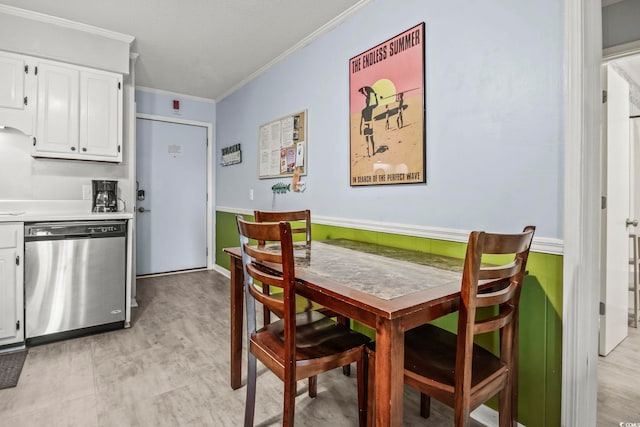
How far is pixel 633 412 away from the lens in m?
1.66

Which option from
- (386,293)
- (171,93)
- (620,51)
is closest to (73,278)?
(386,293)

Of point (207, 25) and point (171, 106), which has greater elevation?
point (207, 25)

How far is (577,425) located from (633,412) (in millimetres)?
636

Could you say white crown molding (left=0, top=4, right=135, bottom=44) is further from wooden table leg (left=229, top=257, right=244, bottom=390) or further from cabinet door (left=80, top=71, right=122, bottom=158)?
wooden table leg (left=229, top=257, right=244, bottom=390)

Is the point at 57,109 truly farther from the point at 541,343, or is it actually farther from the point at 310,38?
the point at 541,343

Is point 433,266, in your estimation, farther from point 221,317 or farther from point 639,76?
point 639,76

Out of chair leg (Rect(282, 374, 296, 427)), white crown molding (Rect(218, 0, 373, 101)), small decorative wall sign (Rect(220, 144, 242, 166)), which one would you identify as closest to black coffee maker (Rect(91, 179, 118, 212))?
small decorative wall sign (Rect(220, 144, 242, 166))

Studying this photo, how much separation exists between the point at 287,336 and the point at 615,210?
2.45 meters

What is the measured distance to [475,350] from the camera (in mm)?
1333

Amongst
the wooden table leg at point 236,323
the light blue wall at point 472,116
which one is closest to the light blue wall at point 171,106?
the light blue wall at point 472,116

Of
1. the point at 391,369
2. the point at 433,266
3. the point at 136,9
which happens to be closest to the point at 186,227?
the point at 136,9

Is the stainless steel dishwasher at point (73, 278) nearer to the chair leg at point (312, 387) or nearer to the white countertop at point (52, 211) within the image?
the white countertop at point (52, 211)

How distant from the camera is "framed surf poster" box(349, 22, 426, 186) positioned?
6.45ft

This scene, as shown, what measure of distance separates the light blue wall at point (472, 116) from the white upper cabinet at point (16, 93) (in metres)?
2.36
